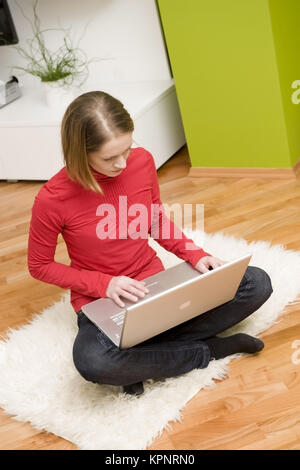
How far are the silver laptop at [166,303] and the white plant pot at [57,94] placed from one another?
1762mm

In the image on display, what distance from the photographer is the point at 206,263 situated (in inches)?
71.8

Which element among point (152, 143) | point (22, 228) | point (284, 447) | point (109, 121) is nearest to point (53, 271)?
point (109, 121)

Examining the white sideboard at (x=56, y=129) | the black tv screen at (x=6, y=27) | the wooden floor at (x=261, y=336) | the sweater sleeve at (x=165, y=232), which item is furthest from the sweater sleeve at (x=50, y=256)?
the black tv screen at (x=6, y=27)

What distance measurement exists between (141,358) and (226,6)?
61.4 inches

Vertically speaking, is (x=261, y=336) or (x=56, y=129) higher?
(x=56, y=129)

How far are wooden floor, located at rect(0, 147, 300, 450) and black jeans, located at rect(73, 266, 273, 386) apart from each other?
0.10 meters

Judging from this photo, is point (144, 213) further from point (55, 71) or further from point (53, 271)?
point (55, 71)

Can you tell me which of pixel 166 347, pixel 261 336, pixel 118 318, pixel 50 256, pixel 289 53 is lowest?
pixel 261 336

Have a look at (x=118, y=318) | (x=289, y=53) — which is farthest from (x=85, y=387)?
(x=289, y=53)

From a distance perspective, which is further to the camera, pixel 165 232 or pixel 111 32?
pixel 111 32

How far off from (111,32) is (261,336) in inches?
80.6

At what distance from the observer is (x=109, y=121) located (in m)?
1.64

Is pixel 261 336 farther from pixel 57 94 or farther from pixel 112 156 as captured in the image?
pixel 57 94

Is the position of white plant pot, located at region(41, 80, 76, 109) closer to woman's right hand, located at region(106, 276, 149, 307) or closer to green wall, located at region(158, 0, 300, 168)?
green wall, located at region(158, 0, 300, 168)
